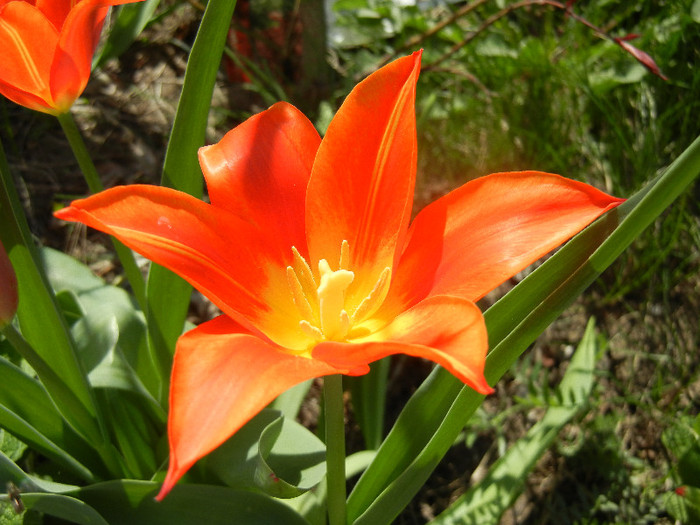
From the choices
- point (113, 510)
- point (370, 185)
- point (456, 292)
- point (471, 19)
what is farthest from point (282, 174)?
point (471, 19)

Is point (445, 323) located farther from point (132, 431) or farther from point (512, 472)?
point (132, 431)

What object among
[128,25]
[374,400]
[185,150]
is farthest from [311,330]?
[128,25]

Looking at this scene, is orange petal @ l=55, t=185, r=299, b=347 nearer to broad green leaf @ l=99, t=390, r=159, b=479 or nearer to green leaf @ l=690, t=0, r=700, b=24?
broad green leaf @ l=99, t=390, r=159, b=479

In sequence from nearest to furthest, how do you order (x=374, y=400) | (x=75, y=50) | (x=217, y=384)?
(x=217, y=384) → (x=75, y=50) → (x=374, y=400)

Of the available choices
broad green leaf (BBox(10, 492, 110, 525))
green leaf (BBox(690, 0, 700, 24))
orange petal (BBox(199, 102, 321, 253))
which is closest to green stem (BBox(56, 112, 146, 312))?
orange petal (BBox(199, 102, 321, 253))

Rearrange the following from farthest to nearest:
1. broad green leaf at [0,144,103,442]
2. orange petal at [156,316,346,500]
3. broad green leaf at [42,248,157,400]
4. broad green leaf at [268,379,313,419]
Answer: broad green leaf at [268,379,313,419]
broad green leaf at [42,248,157,400]
broad green leaf at [0,144,103,442]
orange petal at [156,316,346,500]

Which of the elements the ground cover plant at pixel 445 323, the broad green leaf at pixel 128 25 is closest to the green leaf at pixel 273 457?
the ground cover plant at pixel 445 323
